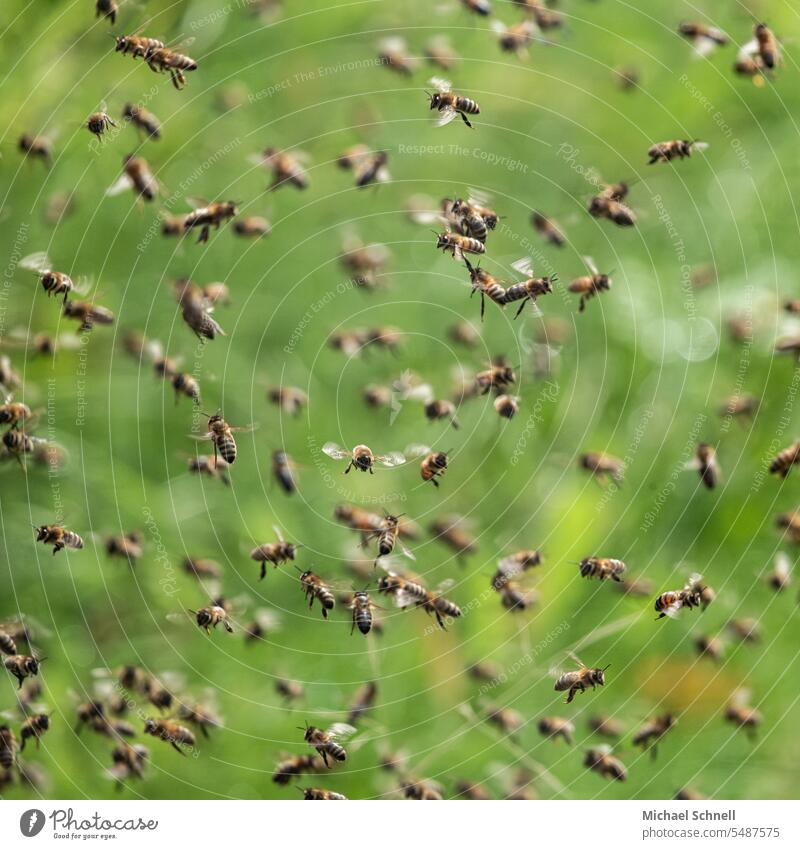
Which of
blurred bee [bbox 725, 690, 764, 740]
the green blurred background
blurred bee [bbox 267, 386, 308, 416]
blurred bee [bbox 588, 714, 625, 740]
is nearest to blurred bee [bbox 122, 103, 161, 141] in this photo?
the green blurred background

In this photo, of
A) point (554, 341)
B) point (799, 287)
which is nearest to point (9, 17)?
point (554, 341)

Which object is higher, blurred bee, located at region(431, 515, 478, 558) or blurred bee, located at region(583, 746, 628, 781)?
blurred bee, located at region(431, 515, 478, 558)

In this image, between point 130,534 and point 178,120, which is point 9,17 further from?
point 130,534

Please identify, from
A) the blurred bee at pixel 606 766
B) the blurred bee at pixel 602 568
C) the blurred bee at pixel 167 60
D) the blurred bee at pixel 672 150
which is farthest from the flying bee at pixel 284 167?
the blurred bee at pixel 606 766

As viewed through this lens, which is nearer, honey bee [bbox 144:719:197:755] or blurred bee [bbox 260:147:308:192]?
honey bee [bbox 144:719:197:755]

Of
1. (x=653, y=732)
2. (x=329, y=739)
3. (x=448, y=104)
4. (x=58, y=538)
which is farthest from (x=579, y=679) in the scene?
(x=448, y=104)
